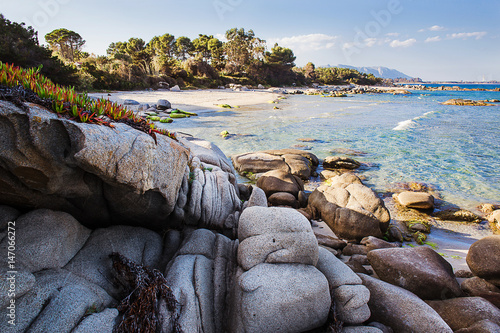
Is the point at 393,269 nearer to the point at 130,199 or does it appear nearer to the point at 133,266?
the point at 133,266

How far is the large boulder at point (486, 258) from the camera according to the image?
200 inches

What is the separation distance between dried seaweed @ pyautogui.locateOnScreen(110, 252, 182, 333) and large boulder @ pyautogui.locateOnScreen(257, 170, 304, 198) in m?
5.49

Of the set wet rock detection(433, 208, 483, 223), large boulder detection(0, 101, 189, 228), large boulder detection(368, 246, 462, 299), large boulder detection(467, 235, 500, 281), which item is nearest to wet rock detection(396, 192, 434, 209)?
wet rock detection(433, 208, 483, 223)

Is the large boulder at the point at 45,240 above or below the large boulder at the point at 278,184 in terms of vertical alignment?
above

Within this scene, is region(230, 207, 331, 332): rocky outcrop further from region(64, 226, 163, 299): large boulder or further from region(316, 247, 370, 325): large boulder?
region(64, 226, 163, 299): large boulder

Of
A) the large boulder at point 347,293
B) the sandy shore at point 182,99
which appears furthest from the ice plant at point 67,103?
the sandy shore at point 182,99

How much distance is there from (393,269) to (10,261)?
235 inches

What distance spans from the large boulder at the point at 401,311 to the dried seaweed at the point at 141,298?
125 inches

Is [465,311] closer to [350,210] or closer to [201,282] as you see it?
[350,210]

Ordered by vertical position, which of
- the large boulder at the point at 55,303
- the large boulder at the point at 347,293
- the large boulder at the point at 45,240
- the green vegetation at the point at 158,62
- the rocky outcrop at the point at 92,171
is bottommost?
→ the large boulder at the point at 347,293

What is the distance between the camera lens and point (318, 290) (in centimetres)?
389

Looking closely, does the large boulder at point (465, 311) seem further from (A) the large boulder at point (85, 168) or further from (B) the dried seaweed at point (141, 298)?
(A) the large boulder at point (85, 168)

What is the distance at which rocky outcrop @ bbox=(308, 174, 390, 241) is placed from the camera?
6.98 metres

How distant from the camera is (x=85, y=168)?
3389 millimetres
